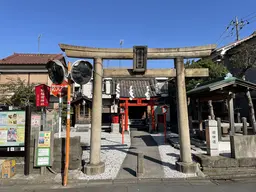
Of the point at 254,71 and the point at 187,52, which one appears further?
the point at 254,71


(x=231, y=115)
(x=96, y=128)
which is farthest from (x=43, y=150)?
(x=231, y=115)

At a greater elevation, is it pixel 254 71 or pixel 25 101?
pixel 254 71

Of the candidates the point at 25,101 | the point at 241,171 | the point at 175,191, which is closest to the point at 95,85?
the point at 175,191

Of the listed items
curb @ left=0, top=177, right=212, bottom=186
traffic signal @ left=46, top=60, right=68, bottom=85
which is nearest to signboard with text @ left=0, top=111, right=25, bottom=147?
curb @ left=0, top=177, right=212, bottom=186

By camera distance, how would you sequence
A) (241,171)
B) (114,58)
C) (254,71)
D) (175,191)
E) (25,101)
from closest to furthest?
(175,191) < (241,171) < (114,58) < (25,101) < (254,71)

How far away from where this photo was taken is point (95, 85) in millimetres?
5969

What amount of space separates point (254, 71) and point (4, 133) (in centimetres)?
1917

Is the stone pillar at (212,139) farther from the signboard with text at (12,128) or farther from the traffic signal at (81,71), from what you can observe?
the signboard with text at (12,128)

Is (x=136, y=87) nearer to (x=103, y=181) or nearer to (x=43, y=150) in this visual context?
(x=43, y=150)

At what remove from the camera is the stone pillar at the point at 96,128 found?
567cm

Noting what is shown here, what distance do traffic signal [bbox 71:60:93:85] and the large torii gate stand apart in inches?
16.1

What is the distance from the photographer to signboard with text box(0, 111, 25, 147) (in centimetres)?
589

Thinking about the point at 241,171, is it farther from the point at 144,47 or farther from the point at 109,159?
the point at 144,47

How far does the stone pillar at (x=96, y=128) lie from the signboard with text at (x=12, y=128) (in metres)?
2.61
